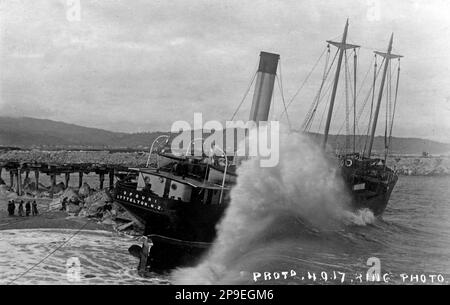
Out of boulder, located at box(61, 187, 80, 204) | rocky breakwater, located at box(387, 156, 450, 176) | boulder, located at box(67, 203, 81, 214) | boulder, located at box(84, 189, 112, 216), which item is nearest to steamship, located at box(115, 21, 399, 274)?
boulder, located at box(84, 189, 112, 216)

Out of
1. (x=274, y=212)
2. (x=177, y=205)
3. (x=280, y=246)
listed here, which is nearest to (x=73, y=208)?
(x=177, y=205)

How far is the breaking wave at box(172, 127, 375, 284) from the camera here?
17.6 metres

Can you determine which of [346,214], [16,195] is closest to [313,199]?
[346,214]

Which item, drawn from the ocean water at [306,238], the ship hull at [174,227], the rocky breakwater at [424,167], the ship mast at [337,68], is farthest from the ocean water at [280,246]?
the rocky breakwater at [424,167]

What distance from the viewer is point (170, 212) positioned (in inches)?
715

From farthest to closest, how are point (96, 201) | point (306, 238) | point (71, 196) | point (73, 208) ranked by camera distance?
point (71, 196) < point (96, 201) < point (73, 208) < point (306, 238)

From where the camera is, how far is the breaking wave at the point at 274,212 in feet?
57.9

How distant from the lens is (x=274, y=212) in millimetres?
22516

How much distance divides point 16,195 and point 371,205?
28.2m

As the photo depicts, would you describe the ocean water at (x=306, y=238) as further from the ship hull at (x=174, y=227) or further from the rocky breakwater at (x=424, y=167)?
the rocky breakwater at (x=424, y=167)

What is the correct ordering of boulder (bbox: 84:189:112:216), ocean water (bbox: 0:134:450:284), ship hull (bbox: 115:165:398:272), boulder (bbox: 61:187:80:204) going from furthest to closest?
boulder (bbox: 61:187:80:204) < boulder (bbox: 84:189:112:216) < ship hull (bbox: 115:165:398:272) < ocean water (bbox: 0:134:450:284)

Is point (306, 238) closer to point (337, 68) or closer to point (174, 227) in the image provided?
point (174, 227)

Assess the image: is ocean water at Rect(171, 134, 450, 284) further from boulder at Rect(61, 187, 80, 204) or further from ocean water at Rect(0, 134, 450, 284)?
boulder at Rect(61, 187, 80, 204)

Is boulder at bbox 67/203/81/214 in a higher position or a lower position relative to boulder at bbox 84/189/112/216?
lower
